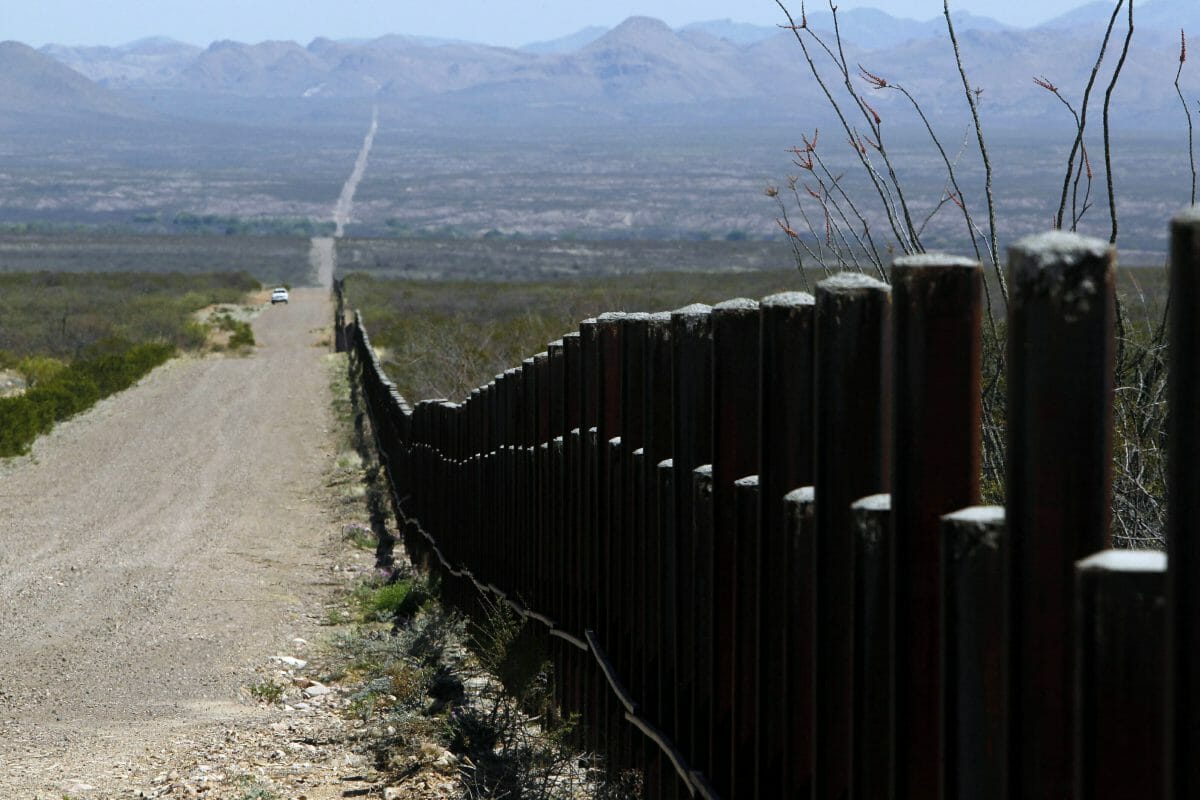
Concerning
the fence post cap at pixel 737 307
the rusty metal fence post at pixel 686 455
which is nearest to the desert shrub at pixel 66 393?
the rusty metal fence post at pixel 686 455

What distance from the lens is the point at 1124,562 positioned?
1274mm

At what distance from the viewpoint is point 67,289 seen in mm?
63938

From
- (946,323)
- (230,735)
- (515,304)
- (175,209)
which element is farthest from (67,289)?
(175,209)

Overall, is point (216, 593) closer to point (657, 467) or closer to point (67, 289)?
point (657, 467)

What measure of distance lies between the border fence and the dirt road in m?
2.32

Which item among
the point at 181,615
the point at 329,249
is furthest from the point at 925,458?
the point at 329,249

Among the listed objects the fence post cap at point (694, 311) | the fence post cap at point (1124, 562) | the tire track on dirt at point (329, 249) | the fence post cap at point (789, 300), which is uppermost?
the fence post cap at point (789, 300)

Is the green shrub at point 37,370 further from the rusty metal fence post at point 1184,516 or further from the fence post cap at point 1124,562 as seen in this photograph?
the rusty metal fence post at point 1184,516

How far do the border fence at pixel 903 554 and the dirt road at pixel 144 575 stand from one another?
91.4 inches

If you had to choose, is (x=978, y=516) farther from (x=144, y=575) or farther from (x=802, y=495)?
(x=144, y=575)

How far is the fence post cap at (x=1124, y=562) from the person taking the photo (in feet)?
4.15

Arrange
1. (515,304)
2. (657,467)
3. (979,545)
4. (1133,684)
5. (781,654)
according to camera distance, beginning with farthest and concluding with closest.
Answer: (515,304) < (657,467) < (781,654) < (979,545) < (1133,684)

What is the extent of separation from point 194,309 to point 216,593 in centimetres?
4861

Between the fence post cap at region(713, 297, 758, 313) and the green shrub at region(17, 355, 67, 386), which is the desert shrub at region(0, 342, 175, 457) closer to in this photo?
the green shrub at region(17, 355, 67, 386)
